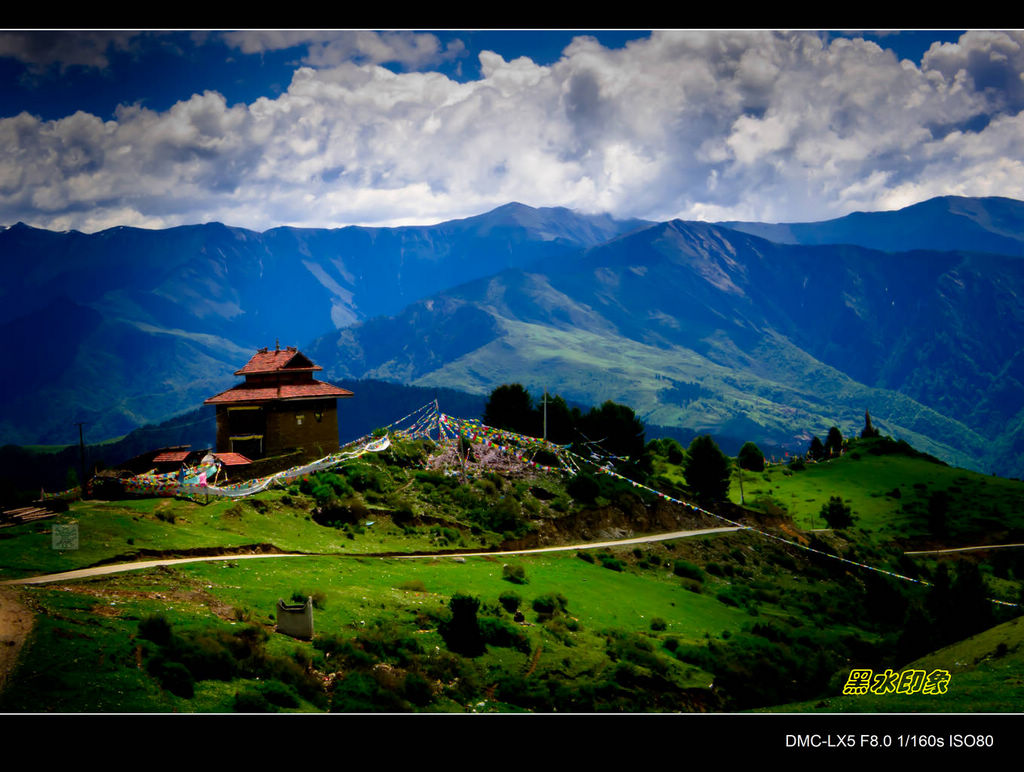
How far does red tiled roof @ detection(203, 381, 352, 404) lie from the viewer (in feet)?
226

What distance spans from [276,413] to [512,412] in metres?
37.3

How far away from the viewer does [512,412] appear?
327 ft

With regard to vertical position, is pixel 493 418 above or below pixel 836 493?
above

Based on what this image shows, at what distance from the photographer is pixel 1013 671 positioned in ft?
105

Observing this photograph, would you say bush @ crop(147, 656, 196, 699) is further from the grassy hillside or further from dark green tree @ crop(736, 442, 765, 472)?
dark green tree @ crop(736, 442, 765, 472)

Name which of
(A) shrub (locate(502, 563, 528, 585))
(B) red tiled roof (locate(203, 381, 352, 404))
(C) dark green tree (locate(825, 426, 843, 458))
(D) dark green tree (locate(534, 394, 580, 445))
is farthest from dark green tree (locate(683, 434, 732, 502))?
(C) dark green tree (locate(825, 426, 843, 458))

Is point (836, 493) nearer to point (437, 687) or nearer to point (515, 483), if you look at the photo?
point (515, 483)

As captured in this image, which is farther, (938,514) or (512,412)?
(938,514)

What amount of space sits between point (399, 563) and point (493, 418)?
53962 mm

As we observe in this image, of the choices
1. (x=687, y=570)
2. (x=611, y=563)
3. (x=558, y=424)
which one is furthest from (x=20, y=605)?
(x=558, y=424)

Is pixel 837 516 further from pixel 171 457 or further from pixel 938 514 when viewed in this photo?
pixel 171 457
